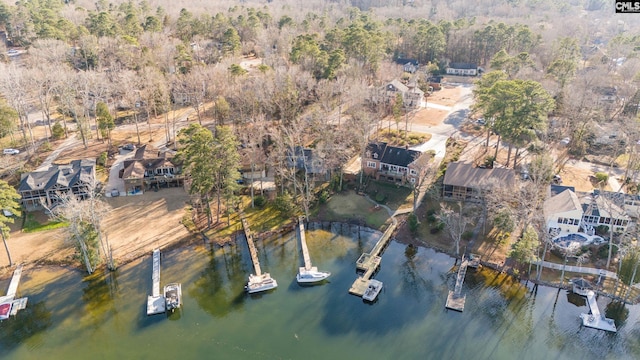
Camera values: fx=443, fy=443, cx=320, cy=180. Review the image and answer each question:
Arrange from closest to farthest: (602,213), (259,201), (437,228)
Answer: (602,213)
(437,228)
(259,201)

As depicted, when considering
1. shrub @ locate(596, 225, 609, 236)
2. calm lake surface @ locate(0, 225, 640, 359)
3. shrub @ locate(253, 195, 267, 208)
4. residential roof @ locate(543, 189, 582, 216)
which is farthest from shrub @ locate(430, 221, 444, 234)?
shrub @ locate(253, 195, 267, 208)

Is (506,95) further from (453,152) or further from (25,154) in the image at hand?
(25,154)

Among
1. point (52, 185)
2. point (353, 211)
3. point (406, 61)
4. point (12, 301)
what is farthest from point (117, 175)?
point (406, 61)

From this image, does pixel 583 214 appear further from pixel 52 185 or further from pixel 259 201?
pixel 52 185

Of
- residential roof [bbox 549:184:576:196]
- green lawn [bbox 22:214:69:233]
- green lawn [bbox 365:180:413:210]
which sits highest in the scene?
residential roof [bbox 549:184:576:196]

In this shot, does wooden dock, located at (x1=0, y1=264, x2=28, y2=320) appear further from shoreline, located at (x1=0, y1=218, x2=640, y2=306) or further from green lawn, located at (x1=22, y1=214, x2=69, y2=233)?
green lawn, located at (x1=22, y1=214, x2=69, y2=233)

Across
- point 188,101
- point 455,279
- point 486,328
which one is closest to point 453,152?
point 455,279
